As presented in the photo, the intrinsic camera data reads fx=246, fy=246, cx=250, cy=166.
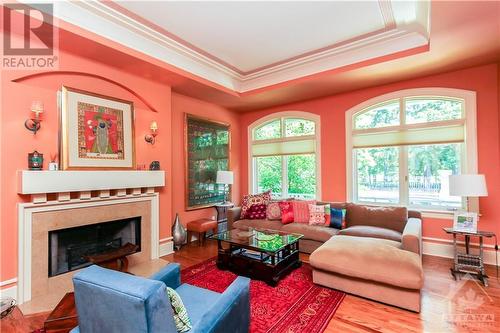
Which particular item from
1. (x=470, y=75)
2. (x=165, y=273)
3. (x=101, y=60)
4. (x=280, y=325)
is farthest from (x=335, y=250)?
(x=101, y=60)

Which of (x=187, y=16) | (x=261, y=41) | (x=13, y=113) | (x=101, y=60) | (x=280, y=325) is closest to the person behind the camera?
(x=280, y=325)

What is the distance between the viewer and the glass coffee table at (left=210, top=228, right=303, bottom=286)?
2949 mm

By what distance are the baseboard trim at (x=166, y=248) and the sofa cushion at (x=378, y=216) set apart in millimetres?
3000

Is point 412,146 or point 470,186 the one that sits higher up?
point 412,146

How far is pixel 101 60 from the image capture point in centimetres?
325

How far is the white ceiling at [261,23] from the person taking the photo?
272 cm

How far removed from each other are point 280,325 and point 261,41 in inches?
134

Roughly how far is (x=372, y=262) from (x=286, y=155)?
11.1 feet

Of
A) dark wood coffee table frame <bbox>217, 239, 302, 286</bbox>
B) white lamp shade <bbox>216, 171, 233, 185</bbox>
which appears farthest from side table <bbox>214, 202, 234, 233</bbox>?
dark wood coffee table frame <bbox>217, 239, 302, 286</bbox>

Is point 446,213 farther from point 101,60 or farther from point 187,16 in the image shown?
point 101,60

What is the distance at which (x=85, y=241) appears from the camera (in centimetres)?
323

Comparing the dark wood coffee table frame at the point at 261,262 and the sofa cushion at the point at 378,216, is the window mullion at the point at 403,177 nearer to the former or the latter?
the sofa cushion at the point at 378,216

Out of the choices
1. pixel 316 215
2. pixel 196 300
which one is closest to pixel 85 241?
pixel 196 300

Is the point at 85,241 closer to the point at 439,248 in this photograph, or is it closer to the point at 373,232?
the point at 373,232
